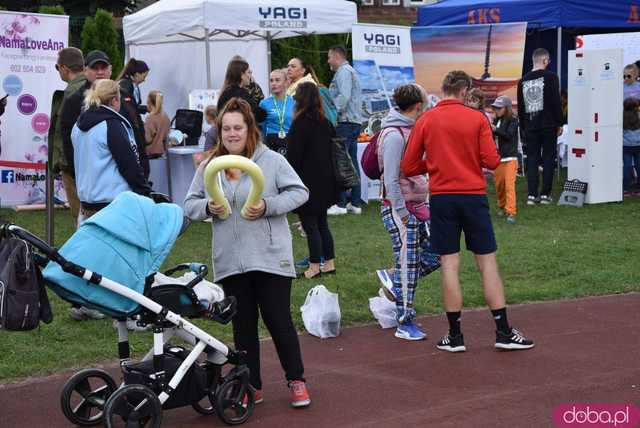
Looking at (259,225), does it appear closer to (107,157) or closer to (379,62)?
(107,157)

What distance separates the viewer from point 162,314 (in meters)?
5.55

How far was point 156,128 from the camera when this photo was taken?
13.8m

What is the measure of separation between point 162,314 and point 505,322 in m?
2.88

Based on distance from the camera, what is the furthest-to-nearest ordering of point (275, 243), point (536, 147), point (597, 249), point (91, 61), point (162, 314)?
point (536, 147), point (597, 249), point (91, 61), point (275, 243), point (162, 314)

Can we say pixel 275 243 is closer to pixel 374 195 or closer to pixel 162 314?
pixel 162 314

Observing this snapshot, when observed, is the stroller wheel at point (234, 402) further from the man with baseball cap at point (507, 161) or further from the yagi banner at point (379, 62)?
the yagi banner at point (379, 62)

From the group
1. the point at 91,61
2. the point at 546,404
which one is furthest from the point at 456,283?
the point at 91,61

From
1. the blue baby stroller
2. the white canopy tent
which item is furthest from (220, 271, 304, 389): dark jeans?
the white canopy tent

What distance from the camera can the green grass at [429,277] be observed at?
760 cm

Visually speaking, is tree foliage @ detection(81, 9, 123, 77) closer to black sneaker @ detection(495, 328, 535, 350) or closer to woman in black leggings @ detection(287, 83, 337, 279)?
woman in black leggings @ detection(287, 83, 337, 279)

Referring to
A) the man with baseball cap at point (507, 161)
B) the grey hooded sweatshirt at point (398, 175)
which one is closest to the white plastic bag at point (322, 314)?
the grey hooded sweatshirt at point (398, 175)

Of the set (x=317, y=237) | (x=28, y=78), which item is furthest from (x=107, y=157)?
(x=28, y=78)

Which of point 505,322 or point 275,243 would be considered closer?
point 275,243

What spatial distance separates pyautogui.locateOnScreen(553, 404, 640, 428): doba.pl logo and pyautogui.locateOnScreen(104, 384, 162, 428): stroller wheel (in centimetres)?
217
